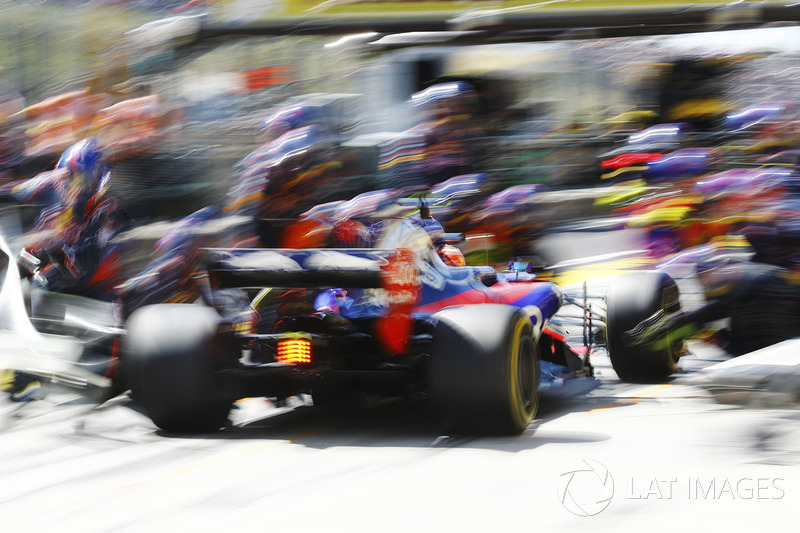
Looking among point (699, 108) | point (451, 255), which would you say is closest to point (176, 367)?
point (451, 255)

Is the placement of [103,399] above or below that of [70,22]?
below

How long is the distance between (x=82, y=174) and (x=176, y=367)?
2433 millimetres

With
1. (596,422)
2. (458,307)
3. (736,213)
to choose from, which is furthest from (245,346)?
(736,213)

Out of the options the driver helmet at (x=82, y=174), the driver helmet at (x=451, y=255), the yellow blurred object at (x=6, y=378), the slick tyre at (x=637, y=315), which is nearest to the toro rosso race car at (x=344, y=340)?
the driver helmet at (x=451, y=255)

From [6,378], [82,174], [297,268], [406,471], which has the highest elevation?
[82,174]

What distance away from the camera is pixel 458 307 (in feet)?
18.7

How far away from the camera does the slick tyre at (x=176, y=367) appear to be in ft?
18.9

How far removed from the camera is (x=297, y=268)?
5535 mm

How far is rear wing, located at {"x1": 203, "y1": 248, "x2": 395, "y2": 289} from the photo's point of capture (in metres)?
5.51

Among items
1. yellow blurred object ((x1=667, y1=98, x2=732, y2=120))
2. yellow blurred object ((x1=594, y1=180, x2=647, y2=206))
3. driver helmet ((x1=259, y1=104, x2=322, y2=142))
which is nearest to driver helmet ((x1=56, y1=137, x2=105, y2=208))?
driver helmet ((x1=259, y1=104, x2=322, y2=142))

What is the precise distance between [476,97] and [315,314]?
16.8 feet

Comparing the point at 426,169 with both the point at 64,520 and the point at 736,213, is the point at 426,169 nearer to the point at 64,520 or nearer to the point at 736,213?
the point at 736,213

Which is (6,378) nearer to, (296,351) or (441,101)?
(296,351)

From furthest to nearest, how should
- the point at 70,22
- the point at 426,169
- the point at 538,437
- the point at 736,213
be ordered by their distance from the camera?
the point at 70,22 → the point at 426,169 → the point at 538,437 → the point at 736,213
